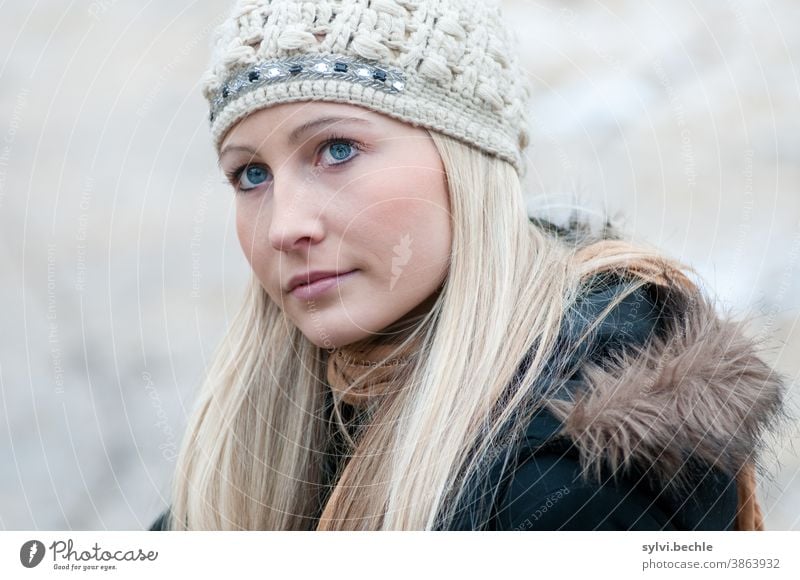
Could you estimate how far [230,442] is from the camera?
123 centimetres

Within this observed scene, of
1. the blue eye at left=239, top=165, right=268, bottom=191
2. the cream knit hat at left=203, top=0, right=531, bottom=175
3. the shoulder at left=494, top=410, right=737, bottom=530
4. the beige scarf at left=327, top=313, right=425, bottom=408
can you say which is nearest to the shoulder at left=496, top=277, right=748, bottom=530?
the shoulder at left=494, top=410, right=737, bottom=530

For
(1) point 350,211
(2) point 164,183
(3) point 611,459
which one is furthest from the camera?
(2) point 164,183

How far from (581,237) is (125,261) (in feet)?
2.53

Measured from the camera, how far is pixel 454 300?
1018 mm

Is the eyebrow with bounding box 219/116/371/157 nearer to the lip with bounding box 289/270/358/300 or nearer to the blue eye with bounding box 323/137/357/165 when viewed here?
the blue eye with bounding box 323/137/357/165

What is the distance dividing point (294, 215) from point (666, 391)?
465mm

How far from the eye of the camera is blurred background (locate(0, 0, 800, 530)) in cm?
133

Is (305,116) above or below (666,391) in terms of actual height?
above

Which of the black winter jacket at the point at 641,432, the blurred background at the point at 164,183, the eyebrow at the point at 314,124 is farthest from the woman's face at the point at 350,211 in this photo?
the blurred background at the point at 164,183

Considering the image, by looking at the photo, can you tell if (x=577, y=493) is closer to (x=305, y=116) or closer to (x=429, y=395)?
(x=429, y=395)

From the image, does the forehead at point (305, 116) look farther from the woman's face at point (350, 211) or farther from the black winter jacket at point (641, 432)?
the black winter jacket at point (641, 432)

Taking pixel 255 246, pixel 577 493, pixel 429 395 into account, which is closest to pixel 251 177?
pixel 255 246

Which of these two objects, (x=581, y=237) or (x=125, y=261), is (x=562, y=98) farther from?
(x=125, y=261)
